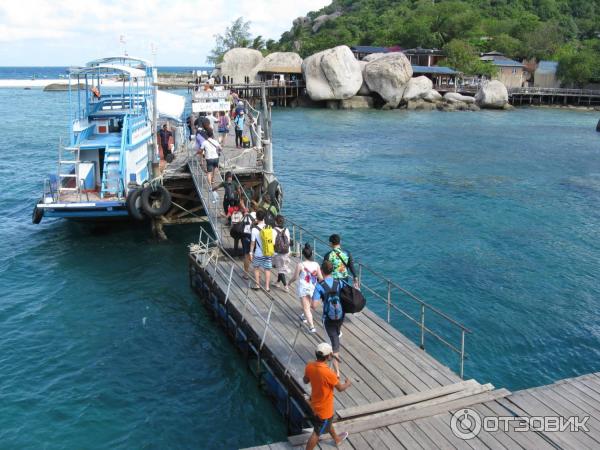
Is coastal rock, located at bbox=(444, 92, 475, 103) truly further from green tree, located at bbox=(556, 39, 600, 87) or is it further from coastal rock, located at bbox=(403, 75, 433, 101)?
green tree, located at bbox=(556, 39, 600, 87)

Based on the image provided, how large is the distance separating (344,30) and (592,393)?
124 m

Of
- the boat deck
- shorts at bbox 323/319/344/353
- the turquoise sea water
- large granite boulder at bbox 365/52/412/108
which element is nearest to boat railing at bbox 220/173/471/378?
the turquoise sea water

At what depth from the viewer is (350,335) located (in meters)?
12.5

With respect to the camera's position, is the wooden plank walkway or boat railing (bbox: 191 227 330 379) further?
boat railing (bbox: 191 227 330 379)

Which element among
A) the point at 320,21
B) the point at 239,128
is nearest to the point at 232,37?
the point at 320,21

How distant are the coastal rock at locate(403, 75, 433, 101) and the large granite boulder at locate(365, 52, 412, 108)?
3.82 ft

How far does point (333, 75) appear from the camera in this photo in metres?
73.3

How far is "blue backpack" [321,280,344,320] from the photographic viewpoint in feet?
34.2

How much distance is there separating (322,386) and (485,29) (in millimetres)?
121671

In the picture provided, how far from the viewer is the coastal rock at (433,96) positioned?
8025 centimetres

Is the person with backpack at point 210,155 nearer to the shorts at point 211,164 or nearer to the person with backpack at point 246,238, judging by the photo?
the shorts at point 211,164

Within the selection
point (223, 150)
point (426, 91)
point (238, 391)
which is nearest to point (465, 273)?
point (238, 391)

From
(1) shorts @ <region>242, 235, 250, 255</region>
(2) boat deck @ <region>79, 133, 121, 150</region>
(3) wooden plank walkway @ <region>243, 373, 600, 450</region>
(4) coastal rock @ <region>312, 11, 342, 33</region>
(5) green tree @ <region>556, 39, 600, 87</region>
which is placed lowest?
(3) wooden plank walkway @ <region>243, 373, 600, 450</region>

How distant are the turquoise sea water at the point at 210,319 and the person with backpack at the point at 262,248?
227 centimetres
